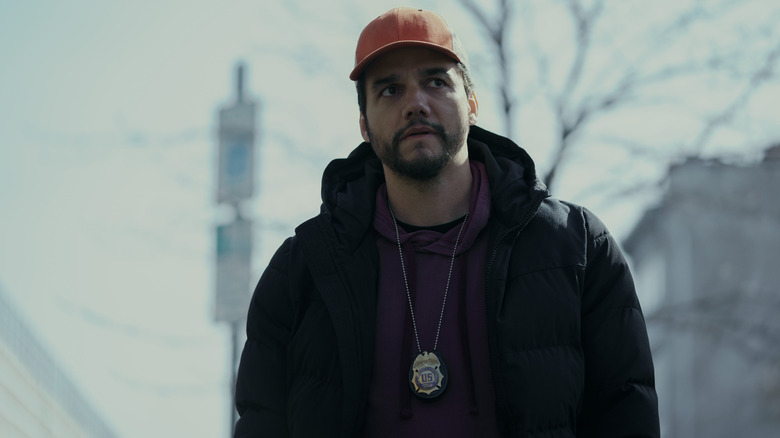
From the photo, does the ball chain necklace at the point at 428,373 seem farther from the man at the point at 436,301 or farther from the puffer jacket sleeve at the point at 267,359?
the puffer jacket sleeve at the point at 267,359

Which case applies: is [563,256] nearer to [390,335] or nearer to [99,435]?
[390,335]

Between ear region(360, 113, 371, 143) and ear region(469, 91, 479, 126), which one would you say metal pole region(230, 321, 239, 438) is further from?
ear region(469, 91, 479, 126)

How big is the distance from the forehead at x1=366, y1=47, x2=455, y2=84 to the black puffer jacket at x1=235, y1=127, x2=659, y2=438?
1.26 ft

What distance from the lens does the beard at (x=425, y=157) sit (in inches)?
124

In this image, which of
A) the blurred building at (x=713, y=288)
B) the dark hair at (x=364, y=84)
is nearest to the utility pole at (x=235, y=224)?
the dark hair at (x=364, y=84)

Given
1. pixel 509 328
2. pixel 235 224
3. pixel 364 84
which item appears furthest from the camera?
pixel 235 224

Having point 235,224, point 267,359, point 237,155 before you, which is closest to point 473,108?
point 267,359

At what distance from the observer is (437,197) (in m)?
3.23

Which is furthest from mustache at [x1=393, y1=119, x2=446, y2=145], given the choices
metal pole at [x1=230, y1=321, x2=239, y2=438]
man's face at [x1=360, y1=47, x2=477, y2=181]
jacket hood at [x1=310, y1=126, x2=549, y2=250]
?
metal pole at [x1=230, y1=321, x2=239, y2=438]

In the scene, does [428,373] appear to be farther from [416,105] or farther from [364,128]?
[364,128]

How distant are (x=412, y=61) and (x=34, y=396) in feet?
101

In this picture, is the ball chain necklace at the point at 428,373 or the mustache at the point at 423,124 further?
the mustache at the point at 423,124

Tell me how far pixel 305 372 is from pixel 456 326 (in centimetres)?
44

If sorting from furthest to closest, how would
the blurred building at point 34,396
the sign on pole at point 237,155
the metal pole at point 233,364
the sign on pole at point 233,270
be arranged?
the blurred building at point 34,396 < the sign on pole at point 237,155 < the sign on pole at point 233,270 < the metal pole at point 233,364
